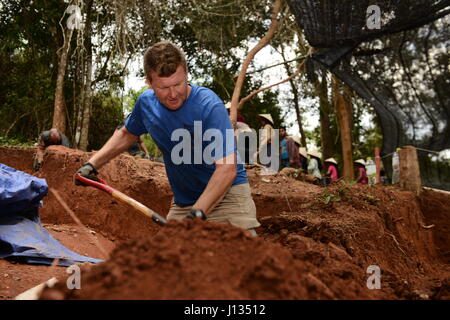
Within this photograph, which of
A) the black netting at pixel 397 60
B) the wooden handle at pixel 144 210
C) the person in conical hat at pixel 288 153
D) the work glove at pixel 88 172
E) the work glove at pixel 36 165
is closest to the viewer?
the wooden handle at pixel 144 210

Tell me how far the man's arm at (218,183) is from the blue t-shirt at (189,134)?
0.21 ft

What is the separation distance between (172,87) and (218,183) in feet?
2.26

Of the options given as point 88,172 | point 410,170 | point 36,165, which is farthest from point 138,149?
point 88,172

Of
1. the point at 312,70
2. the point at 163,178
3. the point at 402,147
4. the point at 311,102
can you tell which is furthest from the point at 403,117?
the point at 311,102

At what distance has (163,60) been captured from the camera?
8.85 feet

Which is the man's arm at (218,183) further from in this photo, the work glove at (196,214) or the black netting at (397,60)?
the black netting at (397,60)

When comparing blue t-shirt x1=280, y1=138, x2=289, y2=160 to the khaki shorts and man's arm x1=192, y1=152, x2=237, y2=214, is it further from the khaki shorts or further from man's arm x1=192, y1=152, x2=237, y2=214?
man's arm x1=192, y1=152, x2=237, y2=214

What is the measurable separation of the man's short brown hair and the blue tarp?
2504 millimetres

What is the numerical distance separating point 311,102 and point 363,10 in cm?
1388

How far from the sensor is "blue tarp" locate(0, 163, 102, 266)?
14.9ft

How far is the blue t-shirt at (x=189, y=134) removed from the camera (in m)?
2.78

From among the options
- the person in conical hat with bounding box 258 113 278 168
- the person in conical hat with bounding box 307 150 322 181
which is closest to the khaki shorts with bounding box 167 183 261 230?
the person in conical hat with bounding box 258 113 278 168

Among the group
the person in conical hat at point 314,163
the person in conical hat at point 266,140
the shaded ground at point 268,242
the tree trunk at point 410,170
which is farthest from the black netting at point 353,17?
the person in conical hat at point 314,163

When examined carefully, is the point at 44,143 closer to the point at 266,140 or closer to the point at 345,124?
the point at 266,140
